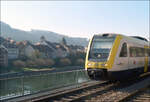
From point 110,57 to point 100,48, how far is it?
0.95m

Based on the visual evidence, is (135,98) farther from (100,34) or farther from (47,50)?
(47,50)

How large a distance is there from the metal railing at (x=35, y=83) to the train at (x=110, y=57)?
196 centimetres

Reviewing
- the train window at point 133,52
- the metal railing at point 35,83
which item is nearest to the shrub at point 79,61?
the metal railing at point 35,83

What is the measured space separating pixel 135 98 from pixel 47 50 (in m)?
75.7

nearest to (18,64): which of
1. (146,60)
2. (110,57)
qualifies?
(146,60)

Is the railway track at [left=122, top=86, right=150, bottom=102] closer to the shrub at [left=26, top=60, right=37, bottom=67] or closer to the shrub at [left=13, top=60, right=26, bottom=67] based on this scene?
the shrub at [left=13, top=60, right=26, bottom=67]

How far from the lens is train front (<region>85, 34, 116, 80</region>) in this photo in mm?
11172

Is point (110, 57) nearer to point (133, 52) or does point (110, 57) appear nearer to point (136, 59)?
point (133, 52)

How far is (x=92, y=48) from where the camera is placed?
12.2 m

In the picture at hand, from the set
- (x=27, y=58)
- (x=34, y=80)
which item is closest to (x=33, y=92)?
(x=34, y=80)

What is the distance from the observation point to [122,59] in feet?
39.4

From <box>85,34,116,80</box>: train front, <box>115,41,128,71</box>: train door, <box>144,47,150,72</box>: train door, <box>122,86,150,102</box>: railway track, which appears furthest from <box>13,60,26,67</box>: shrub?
<box>122,86,150,102</box>: railway track

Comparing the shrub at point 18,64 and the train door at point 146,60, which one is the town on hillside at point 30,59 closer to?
the shrub at point 18,64

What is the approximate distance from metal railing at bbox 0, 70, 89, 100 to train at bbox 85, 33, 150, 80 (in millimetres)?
1959
